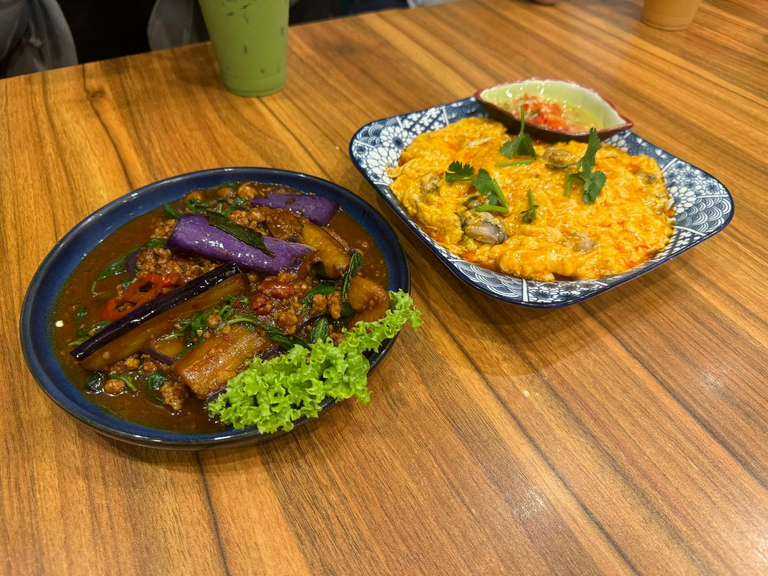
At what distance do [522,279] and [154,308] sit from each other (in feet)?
3.72

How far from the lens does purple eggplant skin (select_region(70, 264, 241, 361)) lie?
134 centimetres

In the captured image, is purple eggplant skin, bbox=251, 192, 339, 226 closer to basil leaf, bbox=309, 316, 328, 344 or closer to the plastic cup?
basil leaf, bbox=309, 316, 328, 344

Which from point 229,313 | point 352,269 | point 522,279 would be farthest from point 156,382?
point 522,279

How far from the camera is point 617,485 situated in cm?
132

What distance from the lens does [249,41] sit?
8.25 ft

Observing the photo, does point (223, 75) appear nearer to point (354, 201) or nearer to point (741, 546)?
point (354, 201)

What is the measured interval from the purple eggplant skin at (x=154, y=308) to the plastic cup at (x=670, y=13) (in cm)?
364

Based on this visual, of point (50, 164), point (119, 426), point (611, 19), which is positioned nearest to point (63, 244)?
point (119, 426)

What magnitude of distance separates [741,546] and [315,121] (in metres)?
2.39

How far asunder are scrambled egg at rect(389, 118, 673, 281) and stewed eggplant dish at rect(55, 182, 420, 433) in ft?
1.12

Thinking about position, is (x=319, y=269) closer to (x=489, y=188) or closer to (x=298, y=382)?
(x=298, y=382)

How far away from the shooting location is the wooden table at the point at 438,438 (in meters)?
1.20

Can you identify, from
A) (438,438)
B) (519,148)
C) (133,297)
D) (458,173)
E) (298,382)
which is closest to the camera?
(298,382)

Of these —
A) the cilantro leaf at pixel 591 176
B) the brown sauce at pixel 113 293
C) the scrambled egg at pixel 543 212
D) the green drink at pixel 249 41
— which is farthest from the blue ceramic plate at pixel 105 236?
the green drink at pixel 249 41
